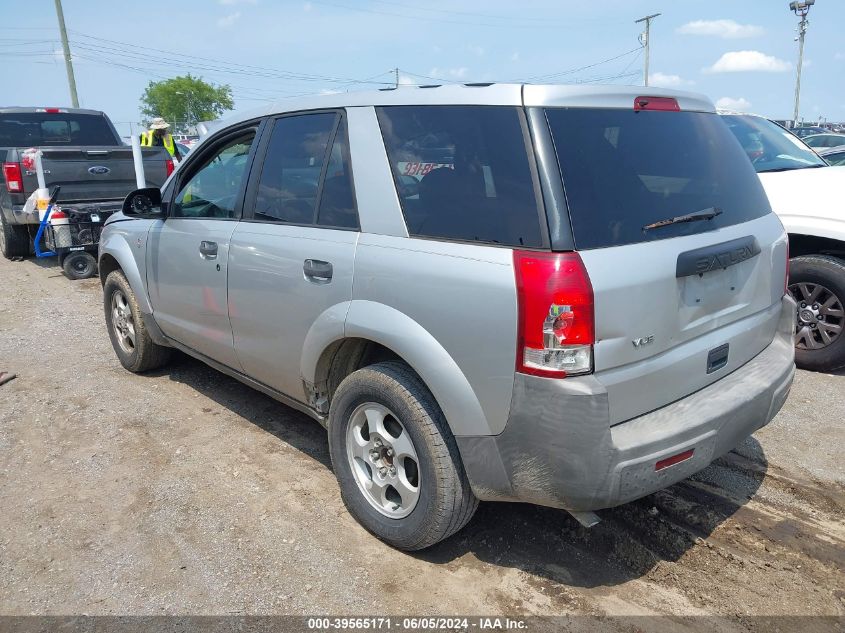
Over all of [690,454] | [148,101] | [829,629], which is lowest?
[829,629]

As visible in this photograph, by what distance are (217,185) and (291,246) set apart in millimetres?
1045

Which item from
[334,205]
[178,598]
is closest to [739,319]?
[334,205]

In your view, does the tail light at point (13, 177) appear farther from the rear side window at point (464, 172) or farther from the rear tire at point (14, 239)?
the rear side window at point (464, 172)

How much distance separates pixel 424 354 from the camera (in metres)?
2.56

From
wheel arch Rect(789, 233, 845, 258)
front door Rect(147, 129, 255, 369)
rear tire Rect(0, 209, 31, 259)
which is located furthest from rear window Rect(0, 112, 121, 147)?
wheel arch Rect(789, 233, 845, 258)

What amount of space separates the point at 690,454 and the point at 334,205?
1.87 metres

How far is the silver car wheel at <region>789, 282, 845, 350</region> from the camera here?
481cm

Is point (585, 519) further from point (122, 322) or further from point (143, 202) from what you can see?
point (122, 322)

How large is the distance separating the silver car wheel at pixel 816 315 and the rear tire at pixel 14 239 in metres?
10.5

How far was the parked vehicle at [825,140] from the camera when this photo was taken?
59.4 feet

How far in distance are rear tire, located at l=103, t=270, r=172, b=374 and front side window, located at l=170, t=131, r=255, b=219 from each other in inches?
40.7

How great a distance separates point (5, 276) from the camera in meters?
9.44

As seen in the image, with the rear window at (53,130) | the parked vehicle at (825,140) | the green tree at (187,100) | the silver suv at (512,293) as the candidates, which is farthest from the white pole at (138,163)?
the green tree at (187,100)

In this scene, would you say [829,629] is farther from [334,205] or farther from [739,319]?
[334,205]
